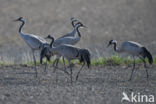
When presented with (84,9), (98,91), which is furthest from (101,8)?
(98,91)

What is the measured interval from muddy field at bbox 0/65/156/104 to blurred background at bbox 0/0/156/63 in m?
4.82

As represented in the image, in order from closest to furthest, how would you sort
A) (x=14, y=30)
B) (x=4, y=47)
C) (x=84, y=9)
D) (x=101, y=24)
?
(x=4, y=47) → (x=14, y=30) → (x=101, y=24) → (x=84, y=9)

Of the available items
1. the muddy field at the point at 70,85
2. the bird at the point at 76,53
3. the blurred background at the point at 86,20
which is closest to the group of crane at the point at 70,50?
the bird at the point at 76,53

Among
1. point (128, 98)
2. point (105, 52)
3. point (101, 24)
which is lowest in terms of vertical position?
point (128, 98)

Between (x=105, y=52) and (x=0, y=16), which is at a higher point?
(x=0, y=16)

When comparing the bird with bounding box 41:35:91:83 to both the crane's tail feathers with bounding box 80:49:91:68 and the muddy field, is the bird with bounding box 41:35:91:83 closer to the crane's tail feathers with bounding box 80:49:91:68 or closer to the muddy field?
the crane's tail feathers with bounding box 80:49:91:68

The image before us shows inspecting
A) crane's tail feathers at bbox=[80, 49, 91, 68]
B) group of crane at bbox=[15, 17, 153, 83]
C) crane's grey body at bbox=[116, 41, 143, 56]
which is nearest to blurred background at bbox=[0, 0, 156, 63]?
group of crane at bbox=[15, 17, 153, 83]

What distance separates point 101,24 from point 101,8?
3606 millimetres

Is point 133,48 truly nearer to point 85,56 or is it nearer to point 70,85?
point 85,56

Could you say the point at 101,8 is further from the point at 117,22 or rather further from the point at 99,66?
the point at 99,66

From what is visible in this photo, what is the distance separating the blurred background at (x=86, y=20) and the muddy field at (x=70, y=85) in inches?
190

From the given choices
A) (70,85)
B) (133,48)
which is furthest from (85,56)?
(133,48)

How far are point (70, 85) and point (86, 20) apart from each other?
1554 cm

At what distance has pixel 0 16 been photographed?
27.8 metres
